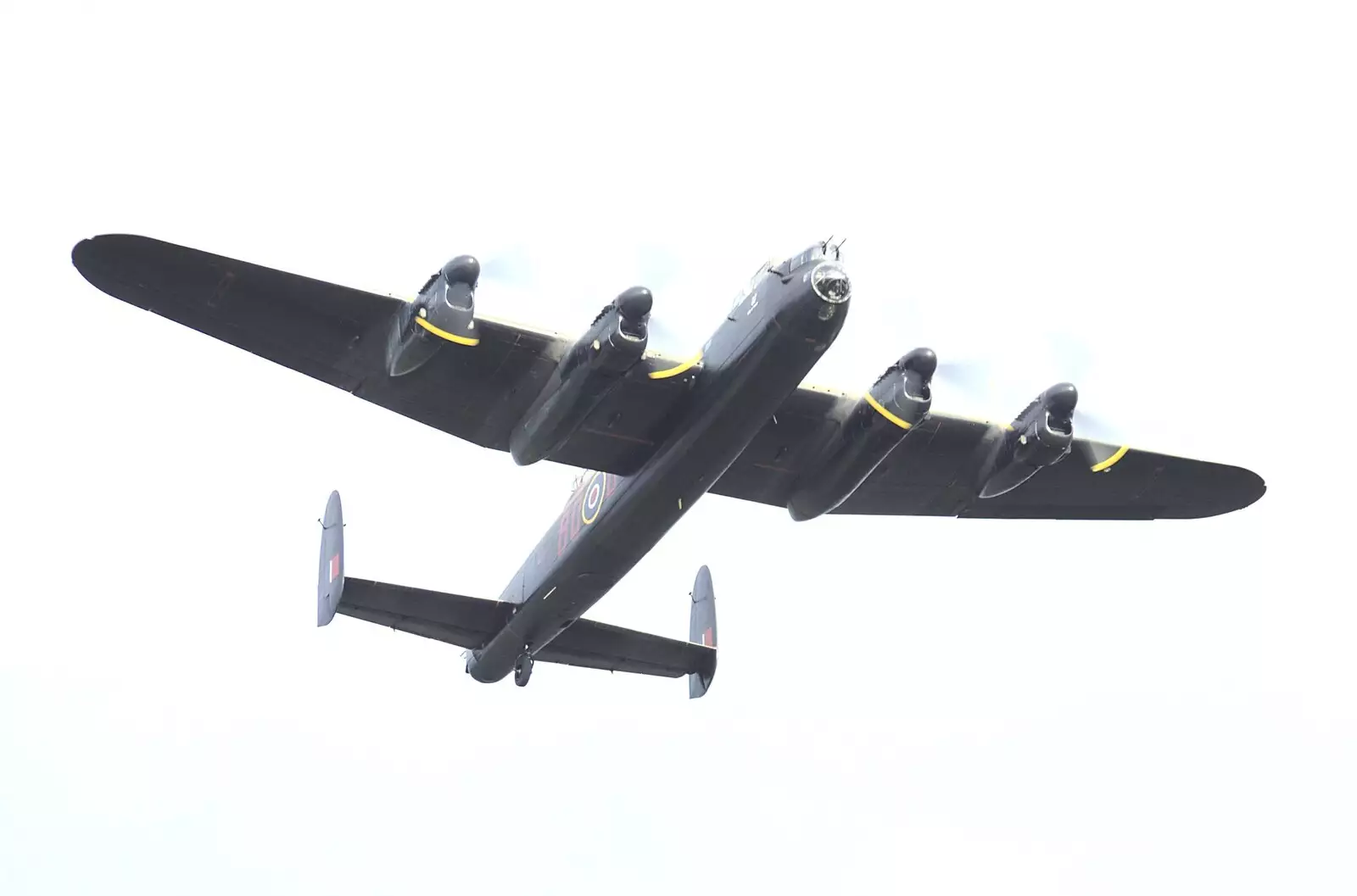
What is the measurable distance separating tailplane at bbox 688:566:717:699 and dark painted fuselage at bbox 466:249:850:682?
392 cm

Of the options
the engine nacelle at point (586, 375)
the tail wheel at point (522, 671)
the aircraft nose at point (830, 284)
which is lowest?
the tail wheel at point (522, 671)

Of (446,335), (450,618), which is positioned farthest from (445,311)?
(450,618)

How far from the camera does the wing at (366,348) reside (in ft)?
80.8

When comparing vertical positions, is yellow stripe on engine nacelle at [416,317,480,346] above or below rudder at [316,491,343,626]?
above

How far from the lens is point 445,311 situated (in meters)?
23.7

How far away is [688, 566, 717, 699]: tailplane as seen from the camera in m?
31.8

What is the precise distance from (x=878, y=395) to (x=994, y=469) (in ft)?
12.3

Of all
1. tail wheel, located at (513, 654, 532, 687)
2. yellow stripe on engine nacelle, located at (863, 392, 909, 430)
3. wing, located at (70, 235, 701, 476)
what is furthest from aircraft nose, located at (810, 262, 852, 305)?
tail wheel, located at (513, 654, 532, 687)

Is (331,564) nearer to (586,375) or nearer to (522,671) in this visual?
(522,671)

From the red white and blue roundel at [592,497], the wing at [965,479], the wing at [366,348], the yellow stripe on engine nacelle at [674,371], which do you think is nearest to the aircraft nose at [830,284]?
the yellow stripe on engine nacelle at [674,371]

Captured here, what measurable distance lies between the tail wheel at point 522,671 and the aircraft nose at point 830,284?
10.1 metres

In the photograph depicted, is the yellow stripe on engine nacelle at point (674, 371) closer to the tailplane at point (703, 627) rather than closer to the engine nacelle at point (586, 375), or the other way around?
the engine nacelle at point (586, 375)

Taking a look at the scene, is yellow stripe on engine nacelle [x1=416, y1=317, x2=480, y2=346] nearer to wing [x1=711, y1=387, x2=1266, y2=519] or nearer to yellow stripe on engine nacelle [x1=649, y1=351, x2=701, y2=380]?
yellow stripe on engine nacelle [x1=649, y1=351, x2=701, y2=380]

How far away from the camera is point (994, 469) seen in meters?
28.6
